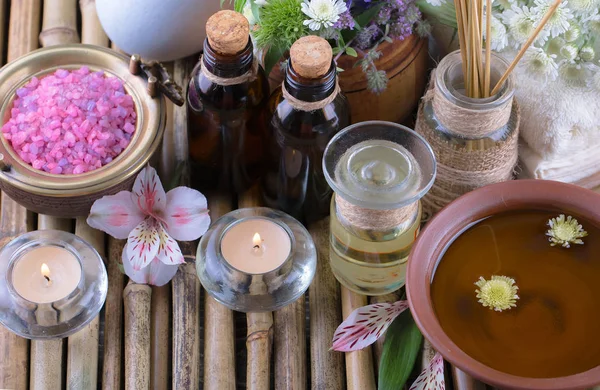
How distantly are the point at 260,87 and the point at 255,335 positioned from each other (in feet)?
0.91

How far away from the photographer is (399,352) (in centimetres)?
93

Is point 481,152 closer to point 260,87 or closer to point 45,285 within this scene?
point 260,87

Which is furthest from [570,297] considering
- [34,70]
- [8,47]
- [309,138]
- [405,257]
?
[8,47]

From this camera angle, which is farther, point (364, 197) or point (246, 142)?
point (246, 142)

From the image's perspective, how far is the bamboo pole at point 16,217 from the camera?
36.7 inches

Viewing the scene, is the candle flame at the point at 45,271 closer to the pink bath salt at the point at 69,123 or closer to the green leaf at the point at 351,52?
the pink bath salt at the point at 69,123

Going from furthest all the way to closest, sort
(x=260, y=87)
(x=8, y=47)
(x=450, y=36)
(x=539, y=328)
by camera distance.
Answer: (x=8, y=47) < (x=450, y=36) < (x=260, y=87) < (x=539, y=328)

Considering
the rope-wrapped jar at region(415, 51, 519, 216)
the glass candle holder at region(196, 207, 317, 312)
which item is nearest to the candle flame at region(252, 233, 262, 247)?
the glass candle holder at region(196, 207, 317, 312)

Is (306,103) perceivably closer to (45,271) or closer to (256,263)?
(256,263)

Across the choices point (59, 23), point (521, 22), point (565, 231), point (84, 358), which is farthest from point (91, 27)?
point (565, 231)

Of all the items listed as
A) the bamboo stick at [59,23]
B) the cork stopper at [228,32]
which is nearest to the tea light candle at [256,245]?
the cork stopper at [228,32]

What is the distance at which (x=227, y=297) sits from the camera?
935 mm

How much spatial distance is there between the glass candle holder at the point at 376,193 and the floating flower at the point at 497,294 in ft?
0.35

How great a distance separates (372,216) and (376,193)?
28mm
